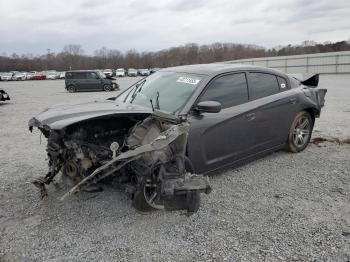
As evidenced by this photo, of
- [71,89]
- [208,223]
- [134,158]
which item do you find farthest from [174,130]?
[71,89]

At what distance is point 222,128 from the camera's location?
4188 millimetres

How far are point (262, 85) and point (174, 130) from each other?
223 cm

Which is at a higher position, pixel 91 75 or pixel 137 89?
pixel 91 75

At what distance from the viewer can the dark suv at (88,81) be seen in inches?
953

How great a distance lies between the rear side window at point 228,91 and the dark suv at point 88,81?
20.5 m

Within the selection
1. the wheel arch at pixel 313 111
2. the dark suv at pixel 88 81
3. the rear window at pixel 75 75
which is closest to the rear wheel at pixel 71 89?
the dark suv at pixel 88 81

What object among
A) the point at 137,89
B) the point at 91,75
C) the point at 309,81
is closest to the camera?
the point at 137,89

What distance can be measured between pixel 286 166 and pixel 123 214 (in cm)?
270

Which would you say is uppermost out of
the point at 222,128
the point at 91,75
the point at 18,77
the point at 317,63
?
the point at 317,63

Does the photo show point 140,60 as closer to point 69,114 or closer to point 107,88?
point 107,88

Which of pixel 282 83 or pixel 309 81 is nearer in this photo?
pixel 282 83

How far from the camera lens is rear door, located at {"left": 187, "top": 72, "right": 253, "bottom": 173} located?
3947 millimetres

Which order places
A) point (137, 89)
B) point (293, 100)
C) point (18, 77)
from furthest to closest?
point (18, 77) < point (293, 100) < point (137, 89)

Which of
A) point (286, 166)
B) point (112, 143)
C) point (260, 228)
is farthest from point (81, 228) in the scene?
point (286, 166)
